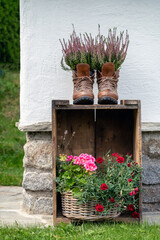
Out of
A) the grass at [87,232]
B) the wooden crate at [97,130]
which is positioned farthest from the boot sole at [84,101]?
the grass at [87,232]

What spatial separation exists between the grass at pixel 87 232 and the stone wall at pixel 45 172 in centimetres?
50

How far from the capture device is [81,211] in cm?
247

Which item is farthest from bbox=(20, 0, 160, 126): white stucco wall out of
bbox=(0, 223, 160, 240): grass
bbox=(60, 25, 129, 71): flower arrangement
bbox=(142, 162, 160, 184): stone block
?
bbox=(0, 223, 160, 240): grass

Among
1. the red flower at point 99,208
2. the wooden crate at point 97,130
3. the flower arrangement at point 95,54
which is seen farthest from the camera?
the wooden crate at point 97,130

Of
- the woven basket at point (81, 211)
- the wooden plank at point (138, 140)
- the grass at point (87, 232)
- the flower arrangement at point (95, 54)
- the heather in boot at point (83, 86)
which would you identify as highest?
the flower arrangement at point (95, 54)

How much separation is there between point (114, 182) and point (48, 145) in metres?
0.81

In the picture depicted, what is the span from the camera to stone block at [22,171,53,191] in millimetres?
2996

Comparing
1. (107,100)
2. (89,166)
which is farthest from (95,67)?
(89,166)

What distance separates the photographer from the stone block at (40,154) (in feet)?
9.86

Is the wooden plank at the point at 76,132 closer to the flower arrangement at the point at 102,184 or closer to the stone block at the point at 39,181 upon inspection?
the stone block at the point at 39,181

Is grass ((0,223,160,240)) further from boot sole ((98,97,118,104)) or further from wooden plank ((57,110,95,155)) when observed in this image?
boot sole ((98,97,118,104))

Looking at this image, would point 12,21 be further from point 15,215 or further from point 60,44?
point 15,215

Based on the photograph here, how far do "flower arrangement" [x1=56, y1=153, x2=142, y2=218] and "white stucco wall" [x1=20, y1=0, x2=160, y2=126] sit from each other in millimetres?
650

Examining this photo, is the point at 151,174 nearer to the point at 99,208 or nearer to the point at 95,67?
the point at 99,208
